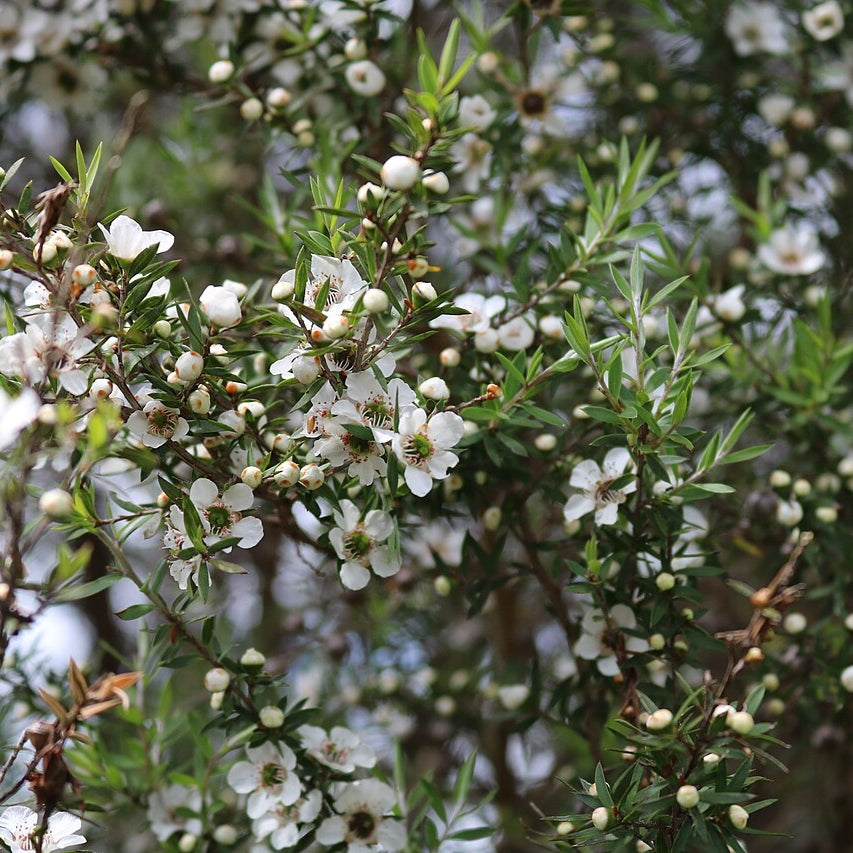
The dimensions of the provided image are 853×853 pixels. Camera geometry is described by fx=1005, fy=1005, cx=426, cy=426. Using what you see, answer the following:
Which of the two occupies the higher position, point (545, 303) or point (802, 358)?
point (545, 303)

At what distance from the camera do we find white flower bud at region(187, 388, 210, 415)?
4.52 feet

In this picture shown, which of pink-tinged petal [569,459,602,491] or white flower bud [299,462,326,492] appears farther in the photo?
pink-tinged petal [569,459,602,491]

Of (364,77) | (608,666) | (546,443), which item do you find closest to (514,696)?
(608,666)

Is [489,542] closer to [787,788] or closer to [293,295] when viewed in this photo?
[293,295]

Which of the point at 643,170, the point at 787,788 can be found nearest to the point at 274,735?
the point at 643,170

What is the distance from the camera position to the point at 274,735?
157 cm

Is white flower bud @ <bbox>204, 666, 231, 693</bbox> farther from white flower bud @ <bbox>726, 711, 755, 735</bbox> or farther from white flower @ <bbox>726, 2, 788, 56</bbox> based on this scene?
white flower @ <bbox>726, 2, 788, 56</bbox>

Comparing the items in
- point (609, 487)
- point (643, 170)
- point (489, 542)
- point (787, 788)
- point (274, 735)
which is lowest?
point (787, 788)

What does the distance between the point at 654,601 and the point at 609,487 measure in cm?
20

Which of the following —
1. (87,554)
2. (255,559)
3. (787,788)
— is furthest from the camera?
(255,559)

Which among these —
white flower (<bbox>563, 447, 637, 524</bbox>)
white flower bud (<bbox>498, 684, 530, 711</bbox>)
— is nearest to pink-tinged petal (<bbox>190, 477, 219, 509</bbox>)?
white flower (<bbox>563, 447, 637, 524</bbox>)

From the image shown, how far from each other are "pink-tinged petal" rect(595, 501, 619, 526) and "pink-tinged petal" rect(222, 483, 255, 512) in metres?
0.53

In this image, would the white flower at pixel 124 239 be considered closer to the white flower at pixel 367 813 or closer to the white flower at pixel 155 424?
the white flower at pixel 155 424

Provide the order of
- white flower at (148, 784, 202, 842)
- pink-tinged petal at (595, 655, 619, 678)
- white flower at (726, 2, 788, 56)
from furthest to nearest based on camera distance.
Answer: white flower at (726, 2, 788, 56), white flower at (148, 784, 202, 842), pink-tinged petal at (595, 655, 619, 678)
